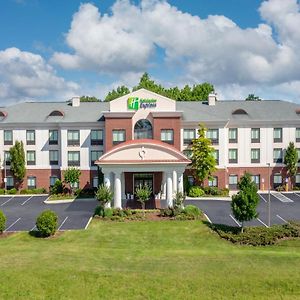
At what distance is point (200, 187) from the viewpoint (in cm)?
5053

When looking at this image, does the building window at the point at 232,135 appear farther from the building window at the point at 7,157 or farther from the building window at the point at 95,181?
the building window at the point at 7,157

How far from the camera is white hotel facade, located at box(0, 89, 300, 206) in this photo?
49906 millimetres

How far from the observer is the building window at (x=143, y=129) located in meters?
50.3

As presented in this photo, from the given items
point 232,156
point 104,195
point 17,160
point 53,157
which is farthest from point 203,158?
point 17,160

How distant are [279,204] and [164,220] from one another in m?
15.4

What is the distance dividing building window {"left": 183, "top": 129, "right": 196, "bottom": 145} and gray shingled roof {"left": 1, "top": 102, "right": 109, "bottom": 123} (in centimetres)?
1136

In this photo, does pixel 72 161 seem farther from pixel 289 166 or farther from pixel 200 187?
pixel 289 166

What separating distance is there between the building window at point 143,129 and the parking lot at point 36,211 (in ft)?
32.7

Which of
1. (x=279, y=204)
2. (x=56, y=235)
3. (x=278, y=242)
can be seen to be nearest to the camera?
(x=278, y=242)

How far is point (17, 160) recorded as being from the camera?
5256 cm

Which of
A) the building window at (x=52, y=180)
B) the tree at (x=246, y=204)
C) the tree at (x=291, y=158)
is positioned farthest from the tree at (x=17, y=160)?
the tree at (x=291, y=158)

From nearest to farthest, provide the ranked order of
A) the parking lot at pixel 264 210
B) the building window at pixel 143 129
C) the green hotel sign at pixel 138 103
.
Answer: the parking lot at pixel 264 210 < the green hotel sign at pixel 138 103 < the building window at pixel 143 129

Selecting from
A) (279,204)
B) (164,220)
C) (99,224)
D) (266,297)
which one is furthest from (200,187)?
(266,297)

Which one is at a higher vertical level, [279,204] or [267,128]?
[267,128]
